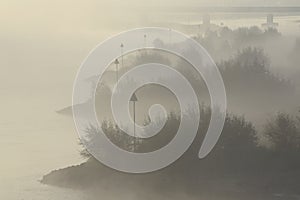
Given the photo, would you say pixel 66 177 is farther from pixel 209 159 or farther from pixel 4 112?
pixel 4 112

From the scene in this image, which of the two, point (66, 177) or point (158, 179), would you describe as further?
point (66, 177)

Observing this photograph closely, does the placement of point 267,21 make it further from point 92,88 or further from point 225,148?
point 225,148

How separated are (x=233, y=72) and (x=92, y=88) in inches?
101

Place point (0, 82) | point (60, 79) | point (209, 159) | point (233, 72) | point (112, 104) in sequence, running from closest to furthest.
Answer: point (209, 159)
point (112, 104)
point (233, 72)
point (60, 79)
point (0, 82)

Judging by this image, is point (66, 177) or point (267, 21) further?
point (267, 21)

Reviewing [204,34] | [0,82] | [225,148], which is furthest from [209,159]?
[0,82]

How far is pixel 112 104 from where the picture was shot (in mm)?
10070

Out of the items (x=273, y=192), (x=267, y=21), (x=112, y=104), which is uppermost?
(x=267, y=21)

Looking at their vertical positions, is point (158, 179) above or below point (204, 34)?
below

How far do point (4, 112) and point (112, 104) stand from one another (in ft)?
13.5

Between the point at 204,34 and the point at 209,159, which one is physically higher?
the point at 204,34

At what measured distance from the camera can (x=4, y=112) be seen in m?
13.5

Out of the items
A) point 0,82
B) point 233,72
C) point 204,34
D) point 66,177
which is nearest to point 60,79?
point 0,82

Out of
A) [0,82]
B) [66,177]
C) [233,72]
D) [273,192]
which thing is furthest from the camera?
[0,82]
